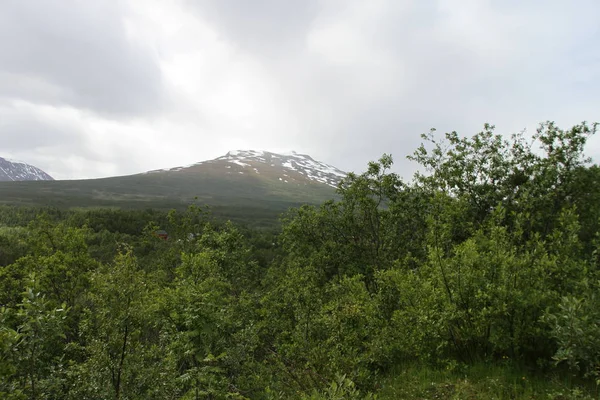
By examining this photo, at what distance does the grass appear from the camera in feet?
21.3

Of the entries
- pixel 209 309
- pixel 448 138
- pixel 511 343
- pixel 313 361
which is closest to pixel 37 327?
pixel 209 309

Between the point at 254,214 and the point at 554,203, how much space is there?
6488 inches

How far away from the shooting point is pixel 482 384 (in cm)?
706

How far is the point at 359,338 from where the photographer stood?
9820 millimetres

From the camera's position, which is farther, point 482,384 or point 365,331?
point 365,331

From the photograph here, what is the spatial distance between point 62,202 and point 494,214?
213033mm

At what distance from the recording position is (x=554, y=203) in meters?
17.5

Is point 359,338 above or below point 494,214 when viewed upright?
below

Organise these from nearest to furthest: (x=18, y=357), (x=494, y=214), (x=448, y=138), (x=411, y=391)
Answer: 1. (x=18, y=357)
2. (x=411, y=391)
3. (x=494, y=214)
4. (x=448, y=138)

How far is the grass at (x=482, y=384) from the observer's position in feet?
21.3

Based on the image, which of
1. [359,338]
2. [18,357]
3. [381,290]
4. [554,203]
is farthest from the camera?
[554,203]

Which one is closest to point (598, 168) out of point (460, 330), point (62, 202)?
point (460, 330)

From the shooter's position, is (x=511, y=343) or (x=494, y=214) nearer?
(x=511, y=343)

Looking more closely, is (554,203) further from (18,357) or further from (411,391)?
(18,357)
